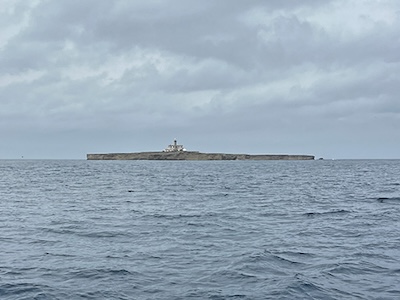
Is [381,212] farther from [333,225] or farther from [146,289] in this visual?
[146,289]

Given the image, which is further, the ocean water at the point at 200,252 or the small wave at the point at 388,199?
the small wave at the point at 388,199

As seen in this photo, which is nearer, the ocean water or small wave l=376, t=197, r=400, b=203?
the ocean water

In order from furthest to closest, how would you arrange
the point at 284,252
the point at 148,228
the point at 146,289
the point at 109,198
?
the point at 109,198 < the point at 148,228 < the point at 284,252 < the point at 146,289

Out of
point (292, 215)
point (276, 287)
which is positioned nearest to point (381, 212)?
point (292, 215)

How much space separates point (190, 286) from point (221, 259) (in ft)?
12.2

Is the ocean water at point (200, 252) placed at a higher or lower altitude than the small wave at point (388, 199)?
lower

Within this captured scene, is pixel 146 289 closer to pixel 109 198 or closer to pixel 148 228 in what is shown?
pixel 148 228

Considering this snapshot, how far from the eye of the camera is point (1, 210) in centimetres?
3369

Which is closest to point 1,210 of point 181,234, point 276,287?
point 181,234

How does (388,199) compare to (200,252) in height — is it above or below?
above

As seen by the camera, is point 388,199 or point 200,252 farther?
point 388,199

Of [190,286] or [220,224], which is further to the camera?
[220,224]

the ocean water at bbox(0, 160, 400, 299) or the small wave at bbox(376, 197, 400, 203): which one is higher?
the small wave at bbox(376, 197, 400, 203)

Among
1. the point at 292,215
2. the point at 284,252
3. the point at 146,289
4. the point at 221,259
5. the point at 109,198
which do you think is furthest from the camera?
the point at 109,198
